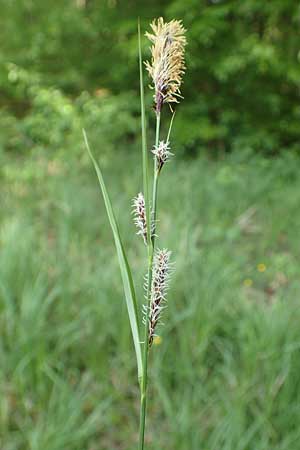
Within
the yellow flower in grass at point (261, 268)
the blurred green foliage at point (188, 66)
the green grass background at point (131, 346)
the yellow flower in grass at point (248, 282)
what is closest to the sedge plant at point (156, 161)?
the green grass background at point (131, 346)

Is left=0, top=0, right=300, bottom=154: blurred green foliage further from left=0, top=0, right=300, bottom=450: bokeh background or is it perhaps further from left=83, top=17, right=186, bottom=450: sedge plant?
left=83, top=17, right=186, bottom=450: sedge plant

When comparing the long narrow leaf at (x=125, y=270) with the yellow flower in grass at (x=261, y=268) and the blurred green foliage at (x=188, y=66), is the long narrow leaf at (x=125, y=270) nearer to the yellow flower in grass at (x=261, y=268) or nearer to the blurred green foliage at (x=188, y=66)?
the yellow flower in grass at (x=261, y=268)

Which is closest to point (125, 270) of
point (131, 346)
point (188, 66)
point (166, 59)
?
point (166, 59)

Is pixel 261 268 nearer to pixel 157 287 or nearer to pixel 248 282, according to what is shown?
pixel 248 282

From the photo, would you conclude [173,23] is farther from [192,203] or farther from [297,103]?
[297,103]

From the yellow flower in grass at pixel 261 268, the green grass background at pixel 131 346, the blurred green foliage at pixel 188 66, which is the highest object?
the blurred green foliage at pixel 188 66
